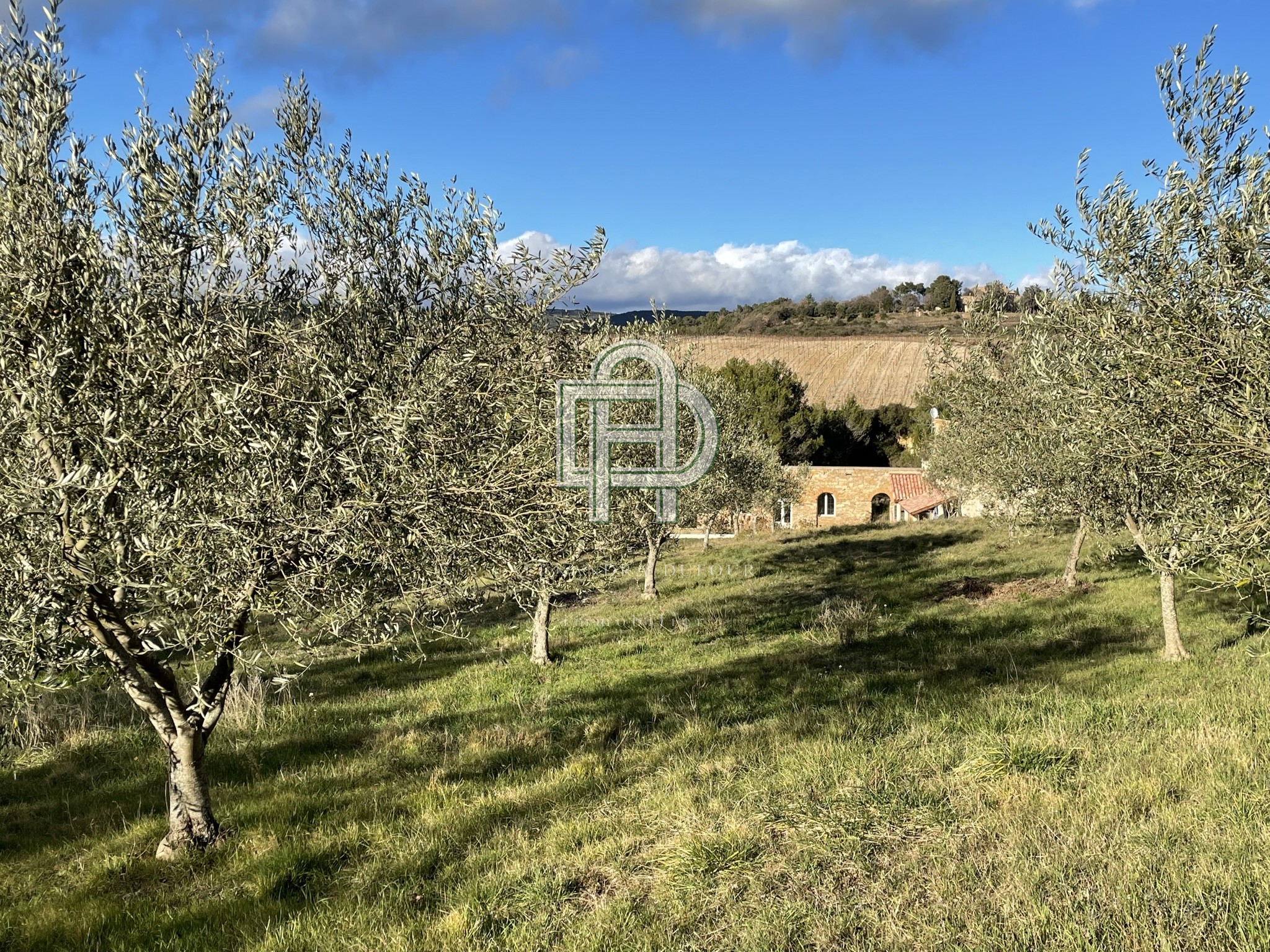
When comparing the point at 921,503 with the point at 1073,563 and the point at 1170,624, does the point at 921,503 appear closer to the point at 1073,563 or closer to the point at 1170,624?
the point at 1073,563

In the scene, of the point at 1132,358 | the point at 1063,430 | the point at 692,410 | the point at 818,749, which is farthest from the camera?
the point at 692,410

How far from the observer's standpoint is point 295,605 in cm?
758

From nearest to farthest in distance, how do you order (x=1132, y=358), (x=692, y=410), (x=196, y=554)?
1. (x=196, y=554)
2. (x=1132, y=358)
3. (x=692, y=410)

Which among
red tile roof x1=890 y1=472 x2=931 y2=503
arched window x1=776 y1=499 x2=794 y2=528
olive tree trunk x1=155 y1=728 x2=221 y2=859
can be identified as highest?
red tile roof x1=890 y1=472 x2=931 y2=503

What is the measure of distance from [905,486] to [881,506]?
2.83m

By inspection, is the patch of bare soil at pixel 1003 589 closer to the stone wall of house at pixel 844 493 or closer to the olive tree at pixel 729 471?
the olive tree at pixel 729 471

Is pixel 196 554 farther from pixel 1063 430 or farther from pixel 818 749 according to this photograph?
pixel 1063 430

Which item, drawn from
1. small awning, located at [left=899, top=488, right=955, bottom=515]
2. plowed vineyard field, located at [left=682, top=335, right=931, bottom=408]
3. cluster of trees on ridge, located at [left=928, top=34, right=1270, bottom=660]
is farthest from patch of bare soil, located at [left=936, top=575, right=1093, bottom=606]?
plowed vineyard field, located at [left=682, top=335, right=931, bottom=408]

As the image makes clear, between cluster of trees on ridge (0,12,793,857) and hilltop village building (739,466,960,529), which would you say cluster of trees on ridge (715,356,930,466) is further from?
cluster of trees on ridge (0,12,793,857)

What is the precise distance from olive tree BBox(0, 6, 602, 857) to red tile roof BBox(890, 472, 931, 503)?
58912 mm

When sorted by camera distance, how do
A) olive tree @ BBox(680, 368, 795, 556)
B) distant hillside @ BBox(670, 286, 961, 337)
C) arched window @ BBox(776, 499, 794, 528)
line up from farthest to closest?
distant hillside @ BBox(670, 286, 961, 337) < arched window @ BBox(776, 499, 794, 528) < olive tree @ BBox(680, 368, 795, 556)

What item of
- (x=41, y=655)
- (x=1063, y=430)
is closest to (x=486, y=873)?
(x=41, y=655)

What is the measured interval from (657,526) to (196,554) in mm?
19975

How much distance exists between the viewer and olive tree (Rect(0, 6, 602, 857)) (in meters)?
6.70
